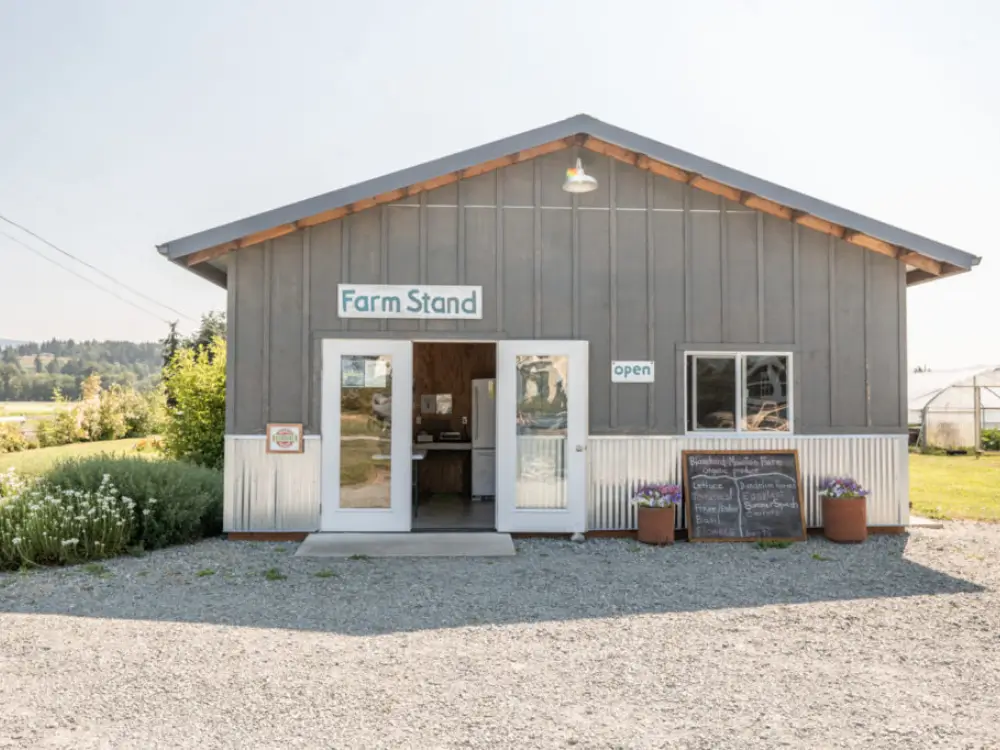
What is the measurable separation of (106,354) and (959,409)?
9282 centimetres

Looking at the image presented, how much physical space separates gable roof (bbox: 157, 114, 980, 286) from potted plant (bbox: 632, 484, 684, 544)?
3493 mm

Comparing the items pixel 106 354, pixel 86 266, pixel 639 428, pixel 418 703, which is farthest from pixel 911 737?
pixel 106 354

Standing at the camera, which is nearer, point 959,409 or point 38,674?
point 38,674

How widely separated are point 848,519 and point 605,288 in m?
3.80

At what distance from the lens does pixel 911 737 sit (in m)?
3.68

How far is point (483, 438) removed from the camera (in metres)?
12.1

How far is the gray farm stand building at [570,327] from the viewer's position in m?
8.61

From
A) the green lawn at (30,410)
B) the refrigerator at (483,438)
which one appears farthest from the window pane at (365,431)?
the green lawn at (30,410)

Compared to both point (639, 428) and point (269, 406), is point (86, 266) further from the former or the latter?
point (639, 428)

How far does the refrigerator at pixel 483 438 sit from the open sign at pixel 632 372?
10.8ft

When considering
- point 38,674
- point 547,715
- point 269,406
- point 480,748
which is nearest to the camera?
point 480,748

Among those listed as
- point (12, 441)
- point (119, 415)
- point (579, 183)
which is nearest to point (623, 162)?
point (579, 183)

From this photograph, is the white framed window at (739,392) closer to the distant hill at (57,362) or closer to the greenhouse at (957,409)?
the greenhouse at (957,409)

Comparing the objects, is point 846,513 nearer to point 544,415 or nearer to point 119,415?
point 544,415
